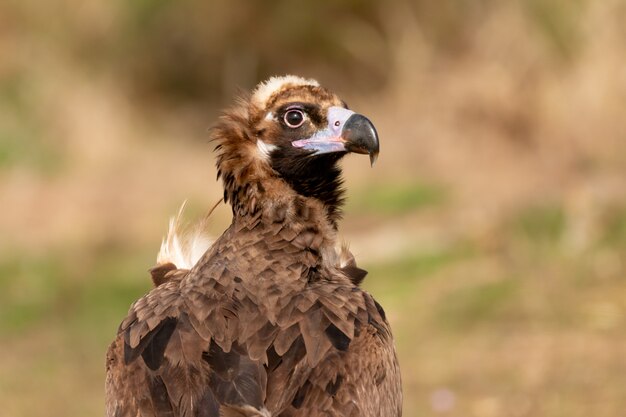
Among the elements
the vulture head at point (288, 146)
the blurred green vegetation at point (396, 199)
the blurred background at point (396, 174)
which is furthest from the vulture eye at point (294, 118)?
the blurred green vegetation at point (396, 199)

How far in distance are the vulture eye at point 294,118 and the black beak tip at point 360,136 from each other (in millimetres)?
259

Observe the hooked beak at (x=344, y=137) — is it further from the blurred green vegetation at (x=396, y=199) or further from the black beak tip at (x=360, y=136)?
the blurred green vegetation at (x=396, y=199)

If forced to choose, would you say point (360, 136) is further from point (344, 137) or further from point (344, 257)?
point (344, 257)

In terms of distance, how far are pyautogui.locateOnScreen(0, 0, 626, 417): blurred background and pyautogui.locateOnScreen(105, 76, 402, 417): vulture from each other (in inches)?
139

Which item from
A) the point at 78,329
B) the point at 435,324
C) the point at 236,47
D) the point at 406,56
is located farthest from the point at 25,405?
the point at 236,47

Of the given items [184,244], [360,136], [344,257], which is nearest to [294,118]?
[360,136]

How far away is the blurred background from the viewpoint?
33.2 feet

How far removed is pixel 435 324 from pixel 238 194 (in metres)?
5.21

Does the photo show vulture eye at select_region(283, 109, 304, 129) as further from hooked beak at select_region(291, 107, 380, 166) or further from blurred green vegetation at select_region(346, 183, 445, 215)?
blurred green vegetation at select_region(346, 183, 445, 215)

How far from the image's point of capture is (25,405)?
33.0ft

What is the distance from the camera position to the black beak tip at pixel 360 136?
5594mm

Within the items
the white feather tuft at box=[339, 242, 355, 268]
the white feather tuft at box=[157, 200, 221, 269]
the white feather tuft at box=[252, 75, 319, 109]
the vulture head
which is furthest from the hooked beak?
the white feather tuft at box=[157, 200, 221, 269]

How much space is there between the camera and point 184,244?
6301 mm

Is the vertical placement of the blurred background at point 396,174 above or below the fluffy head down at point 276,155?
above
